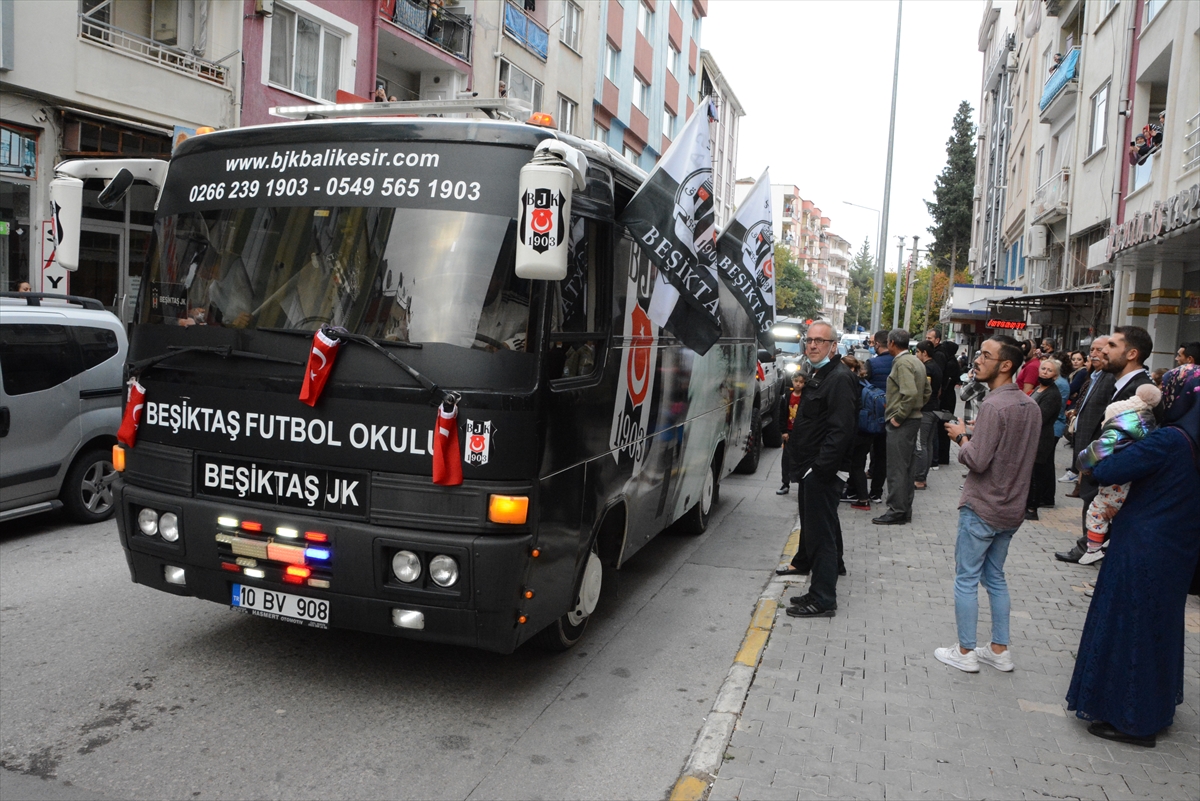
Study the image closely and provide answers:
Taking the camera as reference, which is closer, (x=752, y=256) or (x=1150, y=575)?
(x=1150, y=575)

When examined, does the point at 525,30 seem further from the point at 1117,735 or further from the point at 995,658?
the point at 1117,735

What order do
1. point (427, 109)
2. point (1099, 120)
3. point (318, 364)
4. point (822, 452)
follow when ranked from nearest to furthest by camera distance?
point (318, 364) → point (427, 109) → point (822, 452) → point (1099, 120)

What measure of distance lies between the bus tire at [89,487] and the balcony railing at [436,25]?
14281mm

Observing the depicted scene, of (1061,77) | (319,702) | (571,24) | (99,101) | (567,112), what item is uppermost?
(571,24)

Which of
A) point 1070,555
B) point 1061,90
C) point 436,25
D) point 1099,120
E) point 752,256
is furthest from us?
point 1061,90

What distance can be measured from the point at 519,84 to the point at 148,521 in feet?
74.8

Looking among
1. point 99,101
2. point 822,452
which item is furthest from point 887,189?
point 822,452

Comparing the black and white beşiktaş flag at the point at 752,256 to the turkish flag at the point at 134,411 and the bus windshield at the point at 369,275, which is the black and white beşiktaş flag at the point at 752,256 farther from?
the turkish flag at the point at 134,411

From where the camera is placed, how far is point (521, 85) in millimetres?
25859

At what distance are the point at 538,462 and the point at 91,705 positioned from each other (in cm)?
248

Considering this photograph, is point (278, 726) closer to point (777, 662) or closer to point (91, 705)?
point (91, 705)

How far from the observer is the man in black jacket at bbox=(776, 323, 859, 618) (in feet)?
20.9

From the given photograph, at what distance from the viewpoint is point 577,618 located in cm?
557

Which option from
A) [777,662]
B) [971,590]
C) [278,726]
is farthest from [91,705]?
[971,590]
